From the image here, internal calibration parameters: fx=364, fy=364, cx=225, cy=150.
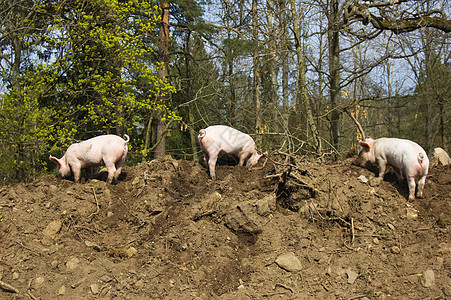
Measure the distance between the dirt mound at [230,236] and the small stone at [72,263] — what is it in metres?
0.02

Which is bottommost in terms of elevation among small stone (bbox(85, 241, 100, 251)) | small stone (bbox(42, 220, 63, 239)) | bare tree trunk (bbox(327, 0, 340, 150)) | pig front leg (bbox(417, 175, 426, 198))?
small stone (bbox(85, 241, 100, 251))

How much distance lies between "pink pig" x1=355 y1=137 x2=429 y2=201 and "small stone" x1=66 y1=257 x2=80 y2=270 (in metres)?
5.72

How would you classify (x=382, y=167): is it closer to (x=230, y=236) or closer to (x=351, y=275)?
(x=351, y=275)

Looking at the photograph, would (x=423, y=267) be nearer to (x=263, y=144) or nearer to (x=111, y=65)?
(x=263, y=144)

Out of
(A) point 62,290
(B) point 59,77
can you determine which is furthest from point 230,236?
(B) point 59,77

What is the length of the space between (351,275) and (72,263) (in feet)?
14.0

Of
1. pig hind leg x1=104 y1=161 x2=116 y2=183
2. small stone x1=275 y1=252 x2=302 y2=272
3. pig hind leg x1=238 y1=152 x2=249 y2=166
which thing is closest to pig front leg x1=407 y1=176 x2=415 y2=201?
small stone x1=275 y1=252 x2=302 y2=272

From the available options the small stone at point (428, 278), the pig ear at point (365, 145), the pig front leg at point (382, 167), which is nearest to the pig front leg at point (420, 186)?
the pig front leg at point (382, 167)

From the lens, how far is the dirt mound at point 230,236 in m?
5.33

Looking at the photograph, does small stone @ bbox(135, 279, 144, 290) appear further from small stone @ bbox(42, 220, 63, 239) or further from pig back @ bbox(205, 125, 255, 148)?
pig back @ bbox(205, 125, 255, 148)

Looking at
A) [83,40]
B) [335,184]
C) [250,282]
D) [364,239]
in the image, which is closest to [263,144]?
[335,184]

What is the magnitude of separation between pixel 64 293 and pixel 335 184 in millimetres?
4928

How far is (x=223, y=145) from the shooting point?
25.0 ft

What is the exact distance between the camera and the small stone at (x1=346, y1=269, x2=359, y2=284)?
540 cm
